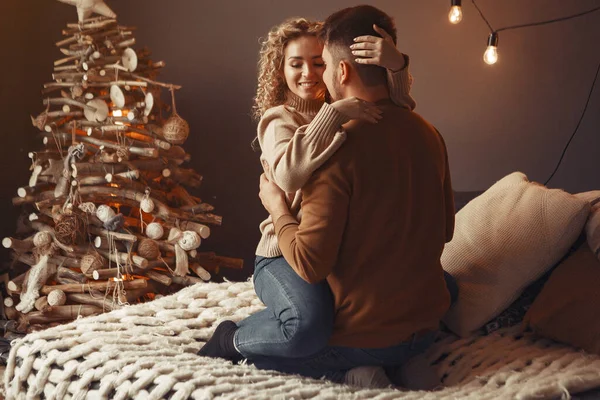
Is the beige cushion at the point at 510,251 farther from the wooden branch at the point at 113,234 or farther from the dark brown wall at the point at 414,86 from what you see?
the wooden branch at the point at 113,234

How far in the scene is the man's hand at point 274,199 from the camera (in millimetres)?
1771

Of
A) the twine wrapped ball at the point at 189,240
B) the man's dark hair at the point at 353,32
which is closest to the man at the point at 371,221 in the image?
the man's dark hair at the point at 353,32

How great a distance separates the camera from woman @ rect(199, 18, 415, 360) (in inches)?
62.4

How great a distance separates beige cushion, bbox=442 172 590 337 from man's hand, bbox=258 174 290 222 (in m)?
0.62

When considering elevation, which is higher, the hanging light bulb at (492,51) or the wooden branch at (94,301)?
the hanging light bulb at (492,51)

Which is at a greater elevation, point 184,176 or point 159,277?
point 184,176

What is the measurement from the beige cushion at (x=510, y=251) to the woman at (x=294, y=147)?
55 centimetres

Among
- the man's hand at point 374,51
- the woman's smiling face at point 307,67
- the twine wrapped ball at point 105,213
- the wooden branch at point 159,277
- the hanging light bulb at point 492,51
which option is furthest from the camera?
the wooden branch at point 159,277

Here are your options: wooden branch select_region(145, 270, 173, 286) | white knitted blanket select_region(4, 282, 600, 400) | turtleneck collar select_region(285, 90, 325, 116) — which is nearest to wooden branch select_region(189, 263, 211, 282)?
wooden branch select_region(145, 270, 173, 286)

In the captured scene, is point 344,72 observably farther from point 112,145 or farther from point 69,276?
point 69,276

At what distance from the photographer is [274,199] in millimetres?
1802

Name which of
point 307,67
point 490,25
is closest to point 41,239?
point 307,67

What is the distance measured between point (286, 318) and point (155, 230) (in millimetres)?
1588

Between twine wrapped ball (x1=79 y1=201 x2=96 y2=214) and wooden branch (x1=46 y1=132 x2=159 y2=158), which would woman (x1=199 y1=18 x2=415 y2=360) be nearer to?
wooden branch (x1=46 y1=132 x2=159 y2=158)
